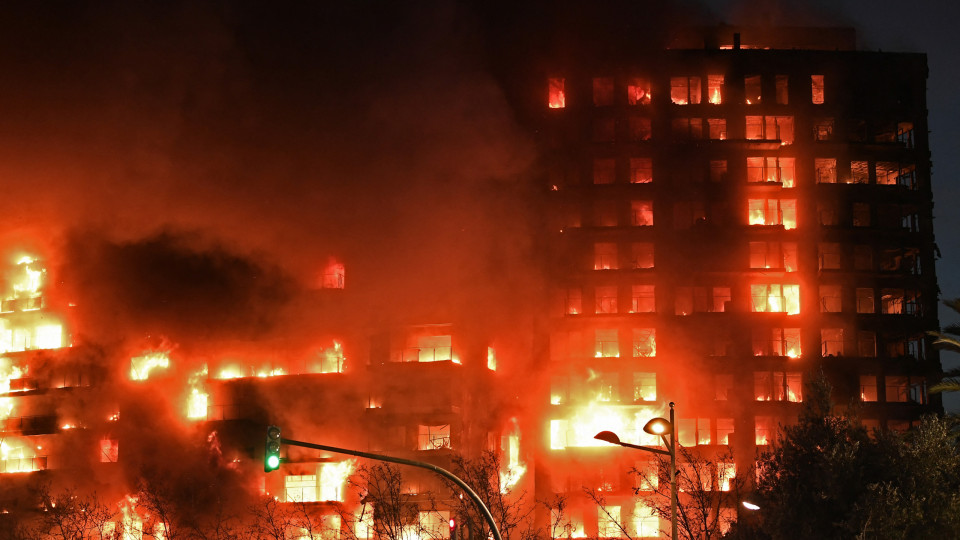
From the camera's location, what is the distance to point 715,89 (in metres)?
77.6

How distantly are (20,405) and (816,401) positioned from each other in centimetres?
6224

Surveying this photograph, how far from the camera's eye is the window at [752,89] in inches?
3029

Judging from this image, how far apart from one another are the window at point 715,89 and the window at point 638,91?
4660 mm

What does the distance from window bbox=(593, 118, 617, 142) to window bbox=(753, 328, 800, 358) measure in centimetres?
1702

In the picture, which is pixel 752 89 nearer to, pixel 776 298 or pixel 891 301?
pixel 776 298

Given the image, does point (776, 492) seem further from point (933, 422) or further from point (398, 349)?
point (398, 349)

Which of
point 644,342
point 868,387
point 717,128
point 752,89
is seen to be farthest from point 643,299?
point 752,89

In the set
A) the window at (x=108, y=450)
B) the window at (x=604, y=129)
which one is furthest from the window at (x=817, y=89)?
the window at (x=108, y=450)

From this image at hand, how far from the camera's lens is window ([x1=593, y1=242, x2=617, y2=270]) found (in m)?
74.6

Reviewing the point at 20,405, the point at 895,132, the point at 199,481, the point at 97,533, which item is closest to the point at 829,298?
the point at 895,132

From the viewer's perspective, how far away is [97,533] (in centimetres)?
6506

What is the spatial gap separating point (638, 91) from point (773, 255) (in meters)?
15.2

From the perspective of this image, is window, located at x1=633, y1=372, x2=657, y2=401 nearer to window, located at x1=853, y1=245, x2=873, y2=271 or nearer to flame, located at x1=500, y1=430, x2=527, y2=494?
flame, located at x1=500, y1=430, x2=527, y2=494

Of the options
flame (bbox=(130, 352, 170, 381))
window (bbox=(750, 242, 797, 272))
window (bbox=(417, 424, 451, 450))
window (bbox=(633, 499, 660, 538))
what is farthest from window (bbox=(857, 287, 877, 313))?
flame (bbox=(130, 352, 170, 381))
